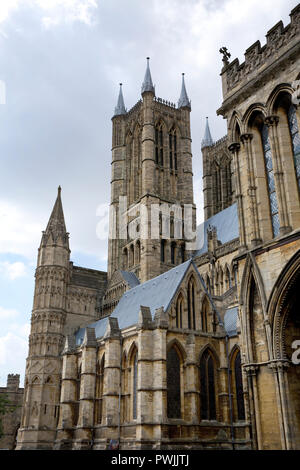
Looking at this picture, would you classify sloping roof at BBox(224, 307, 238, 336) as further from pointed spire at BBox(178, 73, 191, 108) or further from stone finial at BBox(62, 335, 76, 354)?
pointed spire at BBox(178, 73, 191, 108)

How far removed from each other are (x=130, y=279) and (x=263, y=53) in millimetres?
36320

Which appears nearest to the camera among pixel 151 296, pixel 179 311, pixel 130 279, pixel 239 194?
pixel 239 194

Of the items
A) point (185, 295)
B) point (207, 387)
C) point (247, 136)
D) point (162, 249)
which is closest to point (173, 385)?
point (207, 387)

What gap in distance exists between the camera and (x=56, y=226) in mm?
50219

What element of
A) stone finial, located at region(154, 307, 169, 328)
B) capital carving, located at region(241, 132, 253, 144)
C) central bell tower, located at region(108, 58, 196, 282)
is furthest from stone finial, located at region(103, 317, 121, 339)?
capital carving, located at region(241, 132, 253, 144)

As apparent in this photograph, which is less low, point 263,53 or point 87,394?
point 263,53

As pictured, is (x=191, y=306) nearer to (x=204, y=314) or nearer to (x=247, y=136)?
(x=204, y=314)

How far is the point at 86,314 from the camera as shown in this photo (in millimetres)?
49469

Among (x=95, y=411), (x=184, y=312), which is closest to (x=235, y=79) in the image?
(x=184, y=312)

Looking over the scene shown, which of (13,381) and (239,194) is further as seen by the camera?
(13,381)

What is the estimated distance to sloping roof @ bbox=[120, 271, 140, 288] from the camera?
158 ft

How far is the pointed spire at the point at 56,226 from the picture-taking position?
49750mm
